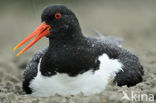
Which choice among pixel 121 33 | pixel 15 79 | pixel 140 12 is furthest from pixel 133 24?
pixel 15 79

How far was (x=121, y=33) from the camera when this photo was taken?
15.6 m

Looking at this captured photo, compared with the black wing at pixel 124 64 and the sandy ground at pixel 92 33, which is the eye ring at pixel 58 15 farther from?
the sandy ground at pixel 92 33

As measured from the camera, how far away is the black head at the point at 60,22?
6.35m

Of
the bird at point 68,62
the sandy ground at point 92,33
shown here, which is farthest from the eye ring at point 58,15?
the sandy ground at point 92,33

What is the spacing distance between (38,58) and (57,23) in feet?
3.59

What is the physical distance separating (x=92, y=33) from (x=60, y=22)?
31.6 ft

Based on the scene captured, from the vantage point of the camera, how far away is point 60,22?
6.39 meters

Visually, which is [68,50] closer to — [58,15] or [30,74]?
[58,15]

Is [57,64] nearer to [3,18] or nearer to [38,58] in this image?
[38,58]

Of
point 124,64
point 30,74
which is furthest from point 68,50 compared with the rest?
point 124,64

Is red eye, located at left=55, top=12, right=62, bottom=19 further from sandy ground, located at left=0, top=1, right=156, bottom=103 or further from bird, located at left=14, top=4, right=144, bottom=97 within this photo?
sandy ground, located at left=0, top=1, right=156, bottom=103

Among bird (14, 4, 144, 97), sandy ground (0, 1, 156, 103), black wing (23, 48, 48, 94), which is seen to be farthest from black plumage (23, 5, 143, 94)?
sandy ground (0, 1, 156, 103)

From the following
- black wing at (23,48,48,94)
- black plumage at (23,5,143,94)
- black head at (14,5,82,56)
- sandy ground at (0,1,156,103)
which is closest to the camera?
sandy ground at (0,1,156,103)

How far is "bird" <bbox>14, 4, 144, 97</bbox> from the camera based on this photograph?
6223 millimetres
